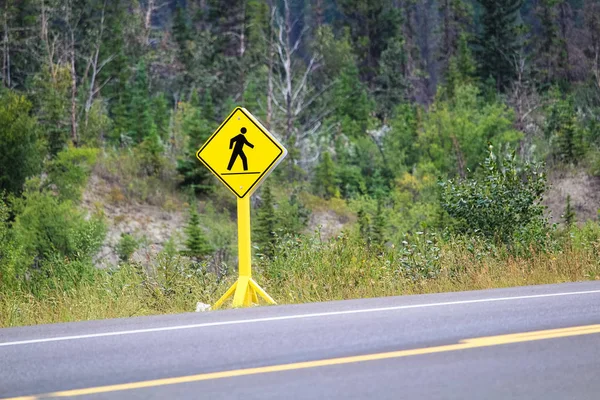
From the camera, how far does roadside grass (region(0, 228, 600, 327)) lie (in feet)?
34.0

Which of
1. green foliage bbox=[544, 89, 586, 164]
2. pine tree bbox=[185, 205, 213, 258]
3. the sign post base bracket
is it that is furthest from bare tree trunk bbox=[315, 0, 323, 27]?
the sign post base bracket

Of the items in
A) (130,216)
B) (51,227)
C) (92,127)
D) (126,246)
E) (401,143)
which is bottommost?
(126,246)

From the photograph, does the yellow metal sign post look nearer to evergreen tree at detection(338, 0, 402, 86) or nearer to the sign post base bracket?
the sign post base bracket

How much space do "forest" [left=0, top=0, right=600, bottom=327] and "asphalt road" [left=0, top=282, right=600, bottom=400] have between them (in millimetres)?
2552

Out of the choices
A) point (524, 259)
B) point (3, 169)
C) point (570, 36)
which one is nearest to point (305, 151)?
point (3, 169)

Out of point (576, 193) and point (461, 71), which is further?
point (461, 71)

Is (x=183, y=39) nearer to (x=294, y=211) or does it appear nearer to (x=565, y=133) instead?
(x=294, y=211)

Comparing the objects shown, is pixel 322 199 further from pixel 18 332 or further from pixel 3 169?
pixel 18 332

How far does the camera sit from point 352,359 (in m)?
6.09

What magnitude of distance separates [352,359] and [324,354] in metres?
0.25

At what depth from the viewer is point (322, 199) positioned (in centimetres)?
5094

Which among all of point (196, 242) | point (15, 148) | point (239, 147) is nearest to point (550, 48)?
point (196, 242)

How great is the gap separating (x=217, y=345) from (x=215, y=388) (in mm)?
1291

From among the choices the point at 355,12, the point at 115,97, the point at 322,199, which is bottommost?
the point at 322,199
